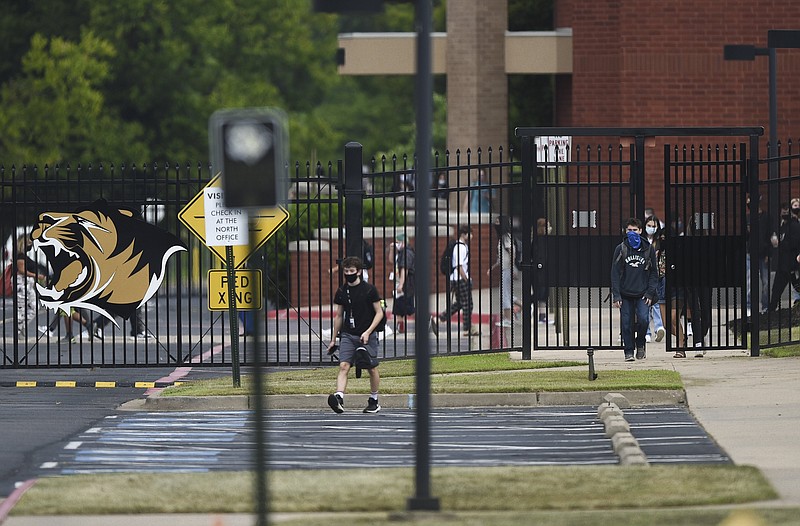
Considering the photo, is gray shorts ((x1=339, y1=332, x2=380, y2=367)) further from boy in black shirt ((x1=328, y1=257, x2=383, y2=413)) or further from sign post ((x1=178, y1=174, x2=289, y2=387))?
sign post ((x1=178, y1=174, x2=289, y2=387))

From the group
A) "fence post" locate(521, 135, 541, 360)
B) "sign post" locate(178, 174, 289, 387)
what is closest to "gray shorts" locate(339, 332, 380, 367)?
"sign post" locate(178, 174, 289, 387)

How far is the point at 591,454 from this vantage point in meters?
13.2

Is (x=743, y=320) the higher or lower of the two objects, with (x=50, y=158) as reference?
lower

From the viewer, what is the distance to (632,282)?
19562mm

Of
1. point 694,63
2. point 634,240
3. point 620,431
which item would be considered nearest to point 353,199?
point 634,240

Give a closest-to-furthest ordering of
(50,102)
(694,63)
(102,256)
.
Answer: (102,256) → (694,63) → (50,102)

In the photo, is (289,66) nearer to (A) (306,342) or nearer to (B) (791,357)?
(A) (306,342)

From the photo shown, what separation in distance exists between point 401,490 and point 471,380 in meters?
6.68

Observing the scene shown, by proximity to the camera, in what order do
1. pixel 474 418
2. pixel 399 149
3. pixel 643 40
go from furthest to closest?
pixel 399 149 < pixel 643 40 < pixel 474 418

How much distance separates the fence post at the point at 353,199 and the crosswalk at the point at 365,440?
3189 millimetres

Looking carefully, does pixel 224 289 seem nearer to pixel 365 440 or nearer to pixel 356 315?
pixel 356 315

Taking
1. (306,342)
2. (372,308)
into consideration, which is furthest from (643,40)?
(372,308)

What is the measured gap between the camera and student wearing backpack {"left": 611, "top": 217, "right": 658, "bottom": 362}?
19.5m

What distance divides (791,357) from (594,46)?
50.8 feet
